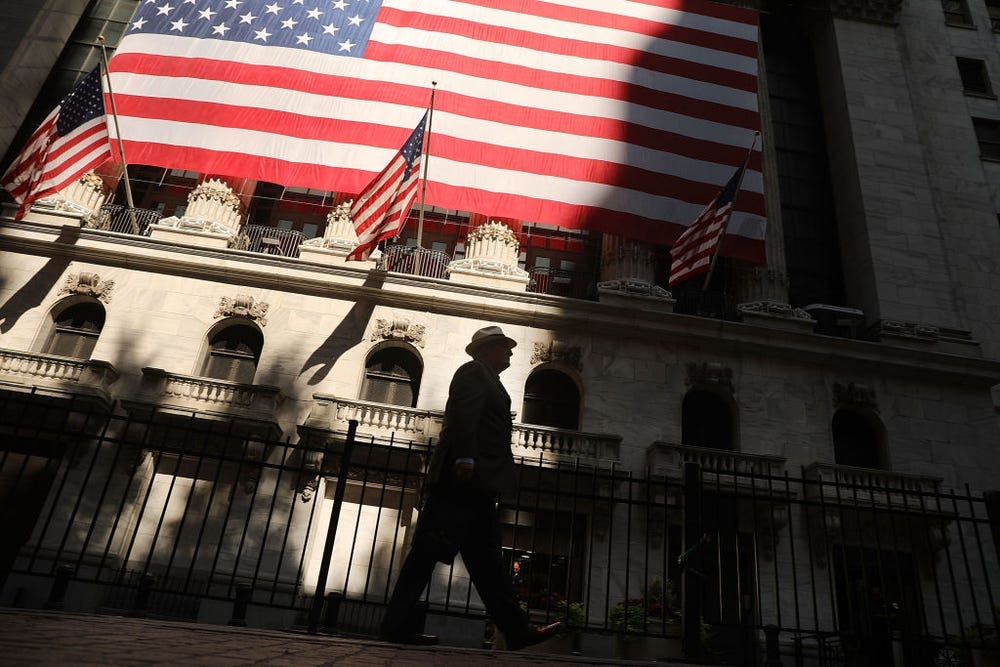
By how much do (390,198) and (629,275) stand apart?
8.10 meters

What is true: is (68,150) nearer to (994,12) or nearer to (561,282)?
(561,282)

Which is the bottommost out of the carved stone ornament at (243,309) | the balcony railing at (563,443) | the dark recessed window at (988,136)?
the balcony railing at (563,443)

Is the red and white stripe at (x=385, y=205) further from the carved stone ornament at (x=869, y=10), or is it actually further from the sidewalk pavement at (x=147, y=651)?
the carved stone ornament at (x=869, y=10)

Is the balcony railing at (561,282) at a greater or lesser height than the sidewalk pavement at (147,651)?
greater

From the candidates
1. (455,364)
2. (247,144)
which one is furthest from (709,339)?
(247,144)

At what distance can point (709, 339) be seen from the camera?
18078mm

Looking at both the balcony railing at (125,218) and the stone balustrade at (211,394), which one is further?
the balcony railing at (125,218)

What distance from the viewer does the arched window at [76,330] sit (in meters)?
17.4

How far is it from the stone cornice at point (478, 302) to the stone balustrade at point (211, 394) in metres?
3.28

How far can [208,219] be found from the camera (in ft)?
61.7

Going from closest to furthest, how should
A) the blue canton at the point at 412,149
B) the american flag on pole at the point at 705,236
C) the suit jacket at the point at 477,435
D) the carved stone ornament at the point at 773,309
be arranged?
the suit jacket at the point at 477,435
the blue canton at the point at 412,149
the american flag on pole at the point at 705,236
the carved stone ornament at the point at 773,309

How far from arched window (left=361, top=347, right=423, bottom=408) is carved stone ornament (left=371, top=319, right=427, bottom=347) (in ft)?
1.51

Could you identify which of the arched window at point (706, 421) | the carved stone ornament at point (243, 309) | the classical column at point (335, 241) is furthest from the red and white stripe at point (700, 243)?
the carved stone ornament at point (243, 309)

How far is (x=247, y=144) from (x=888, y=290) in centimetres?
1879
